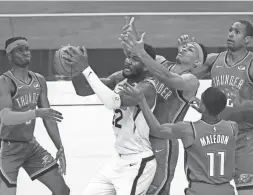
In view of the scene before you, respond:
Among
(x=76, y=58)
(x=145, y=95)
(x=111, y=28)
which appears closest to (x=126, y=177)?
(x=145, y=95)

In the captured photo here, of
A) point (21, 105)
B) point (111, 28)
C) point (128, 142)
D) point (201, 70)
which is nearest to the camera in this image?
point (128, 142)

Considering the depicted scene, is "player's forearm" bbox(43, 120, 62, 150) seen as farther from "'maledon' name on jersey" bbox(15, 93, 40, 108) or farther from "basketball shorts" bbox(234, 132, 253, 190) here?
"basketball shorts" bbox(234, 132, 253, 190)

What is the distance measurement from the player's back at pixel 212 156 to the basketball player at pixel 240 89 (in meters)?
0.85

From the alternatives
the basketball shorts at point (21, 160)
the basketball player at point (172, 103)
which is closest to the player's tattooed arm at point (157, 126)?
the basketball player at point (172, 103)

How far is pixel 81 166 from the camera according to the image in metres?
7.79

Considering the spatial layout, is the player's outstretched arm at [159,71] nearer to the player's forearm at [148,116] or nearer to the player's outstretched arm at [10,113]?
the player's forearm at [148,116]

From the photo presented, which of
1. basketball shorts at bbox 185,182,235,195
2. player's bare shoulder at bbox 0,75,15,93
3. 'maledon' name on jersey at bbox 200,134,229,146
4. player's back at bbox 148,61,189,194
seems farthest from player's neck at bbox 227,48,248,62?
player's bare shoulder at bbox 0,75,15,93

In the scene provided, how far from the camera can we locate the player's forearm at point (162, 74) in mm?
4902

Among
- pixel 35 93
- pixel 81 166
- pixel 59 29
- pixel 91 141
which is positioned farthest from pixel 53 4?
pixel 35 93

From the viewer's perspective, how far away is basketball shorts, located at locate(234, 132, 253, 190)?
5.43 metres

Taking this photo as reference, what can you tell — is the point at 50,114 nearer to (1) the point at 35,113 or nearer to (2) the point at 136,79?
(1) the point at 35,113

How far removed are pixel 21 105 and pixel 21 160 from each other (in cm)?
47

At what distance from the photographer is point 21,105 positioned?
554cm

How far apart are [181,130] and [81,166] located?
11.1ft
